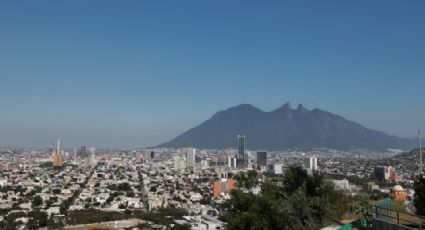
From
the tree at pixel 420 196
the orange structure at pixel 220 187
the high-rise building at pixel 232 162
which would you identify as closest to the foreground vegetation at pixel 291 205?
the tree at pixel 420 196

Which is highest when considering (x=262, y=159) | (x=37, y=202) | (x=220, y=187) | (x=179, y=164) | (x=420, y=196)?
(x=262, y=159)

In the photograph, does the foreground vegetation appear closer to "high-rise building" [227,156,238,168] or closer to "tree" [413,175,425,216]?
"tree" [413,175,425,216]

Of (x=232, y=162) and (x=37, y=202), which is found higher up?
(x=232, y=162)

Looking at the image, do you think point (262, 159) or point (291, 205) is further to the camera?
point (262, 159)

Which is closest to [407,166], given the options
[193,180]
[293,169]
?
[193,180]

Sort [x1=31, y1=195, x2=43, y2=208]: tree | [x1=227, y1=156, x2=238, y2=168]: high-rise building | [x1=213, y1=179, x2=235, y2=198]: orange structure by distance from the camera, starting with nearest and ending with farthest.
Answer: [x1=31, y1=195, x2=43, y2=208]: tree, [x1=213, y1=179, x2=235, y2=198]: orange structure, [x1=227, y1=156, x2=238, y2=168]: high-rise building

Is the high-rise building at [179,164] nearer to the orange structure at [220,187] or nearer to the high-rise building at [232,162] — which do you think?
the high-rise building at [232,162]

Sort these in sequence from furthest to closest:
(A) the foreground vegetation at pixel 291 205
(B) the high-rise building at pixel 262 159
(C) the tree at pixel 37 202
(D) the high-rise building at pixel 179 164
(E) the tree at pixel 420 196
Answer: (B) the high-rise building at pixel 262 159 → (D) the high-rise building at pixel 179 164 → (C) the tree at pixel 37 202 → (E) the tree at pixel 420 196 → (A) the foreground vegetation at pixel 291 205

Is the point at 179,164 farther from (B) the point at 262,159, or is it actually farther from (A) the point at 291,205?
(A) the point at 291,205

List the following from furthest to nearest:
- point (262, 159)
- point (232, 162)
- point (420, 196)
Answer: point (262, 159)
point (232, 162)
point (420, 196)

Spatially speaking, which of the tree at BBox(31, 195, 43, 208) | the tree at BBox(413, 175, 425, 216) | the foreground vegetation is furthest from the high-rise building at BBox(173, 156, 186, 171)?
the tree at BBox(413, 175, 425, 216)

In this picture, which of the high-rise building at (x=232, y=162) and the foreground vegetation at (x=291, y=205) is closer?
the foreground vegetation at (x=291, y=205)

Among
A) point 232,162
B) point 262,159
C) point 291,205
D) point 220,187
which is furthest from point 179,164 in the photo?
point 291,205
